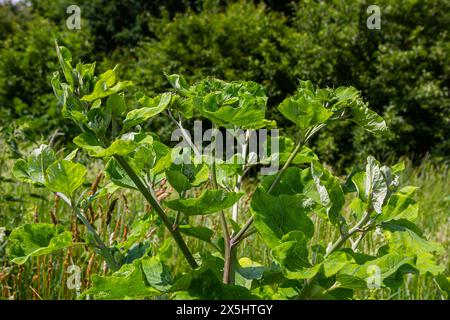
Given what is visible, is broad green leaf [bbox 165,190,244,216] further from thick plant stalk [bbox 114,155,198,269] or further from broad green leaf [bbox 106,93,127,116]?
broad green leaf [bbox 106,93,127,116]

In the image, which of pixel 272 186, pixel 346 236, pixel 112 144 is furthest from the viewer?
pixel 272 186

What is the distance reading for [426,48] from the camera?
27.3ft

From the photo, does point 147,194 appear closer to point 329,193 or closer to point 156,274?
point 156,274

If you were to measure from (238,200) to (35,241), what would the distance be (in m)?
0.39

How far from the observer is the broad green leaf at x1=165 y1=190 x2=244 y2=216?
3.03 ft

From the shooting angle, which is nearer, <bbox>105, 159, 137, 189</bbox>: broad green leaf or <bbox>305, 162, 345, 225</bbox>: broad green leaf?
<bbox>305, 162, 345, 225</bbox>: broad green leaf

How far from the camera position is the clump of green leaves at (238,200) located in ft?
2.94

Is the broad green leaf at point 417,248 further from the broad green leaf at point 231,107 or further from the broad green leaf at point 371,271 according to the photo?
the broad green leaf at point 231,107

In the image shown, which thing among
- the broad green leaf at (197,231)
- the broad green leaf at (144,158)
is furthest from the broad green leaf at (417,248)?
the broad green leaf at (144,158)

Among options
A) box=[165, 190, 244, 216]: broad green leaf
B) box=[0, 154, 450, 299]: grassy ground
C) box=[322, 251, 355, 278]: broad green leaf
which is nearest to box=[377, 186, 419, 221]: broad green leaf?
box=[322, 251, 355, 278]: broad green leaf

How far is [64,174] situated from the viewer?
0.98 meters

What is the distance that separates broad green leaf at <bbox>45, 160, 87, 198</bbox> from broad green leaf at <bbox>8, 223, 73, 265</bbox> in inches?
3.4

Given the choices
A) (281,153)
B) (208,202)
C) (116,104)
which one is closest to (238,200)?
(208,202)

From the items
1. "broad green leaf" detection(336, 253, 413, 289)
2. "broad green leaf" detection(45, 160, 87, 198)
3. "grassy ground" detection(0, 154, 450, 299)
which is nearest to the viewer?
"broad green leaf" detection(336, 253, 413, 289)
